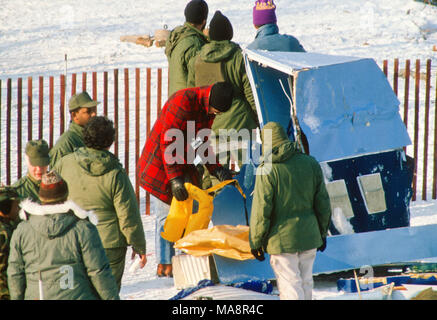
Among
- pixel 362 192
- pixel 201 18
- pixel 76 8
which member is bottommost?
pixel 362 192

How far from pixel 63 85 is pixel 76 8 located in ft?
31.0

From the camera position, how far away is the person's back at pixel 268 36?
7.46 meters

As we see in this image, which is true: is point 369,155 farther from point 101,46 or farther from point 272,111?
point 101,46

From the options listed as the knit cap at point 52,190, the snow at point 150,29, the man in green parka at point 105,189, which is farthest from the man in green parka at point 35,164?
the snow at point 150,29

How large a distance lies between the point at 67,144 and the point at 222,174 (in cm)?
132

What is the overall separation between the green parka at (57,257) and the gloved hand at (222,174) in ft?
8.32

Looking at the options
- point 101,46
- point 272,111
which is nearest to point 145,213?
point 272,111

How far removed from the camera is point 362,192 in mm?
6816

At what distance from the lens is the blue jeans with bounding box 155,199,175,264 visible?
6.56 meters

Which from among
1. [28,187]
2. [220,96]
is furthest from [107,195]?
[220,96]

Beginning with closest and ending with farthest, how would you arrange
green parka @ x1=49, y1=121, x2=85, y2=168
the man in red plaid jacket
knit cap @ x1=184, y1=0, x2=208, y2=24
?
green parka @ x1=49, y1=121, x2=85, y2=168
the man in red plaid jacket
knit cap @ x1=184, y1=0, x2=208, y2=24

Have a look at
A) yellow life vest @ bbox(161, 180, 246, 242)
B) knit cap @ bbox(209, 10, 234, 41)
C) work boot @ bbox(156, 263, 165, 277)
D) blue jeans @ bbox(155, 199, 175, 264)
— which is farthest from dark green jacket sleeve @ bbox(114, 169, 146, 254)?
knit cap @ bbox(209, 10, 234, 41)

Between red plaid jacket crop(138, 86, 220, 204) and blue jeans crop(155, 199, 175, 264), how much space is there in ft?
0.87

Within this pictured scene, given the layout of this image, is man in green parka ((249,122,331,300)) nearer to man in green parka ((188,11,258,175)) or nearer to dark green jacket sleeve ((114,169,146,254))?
dark green jacket sleeve ((114,169,146,254))
